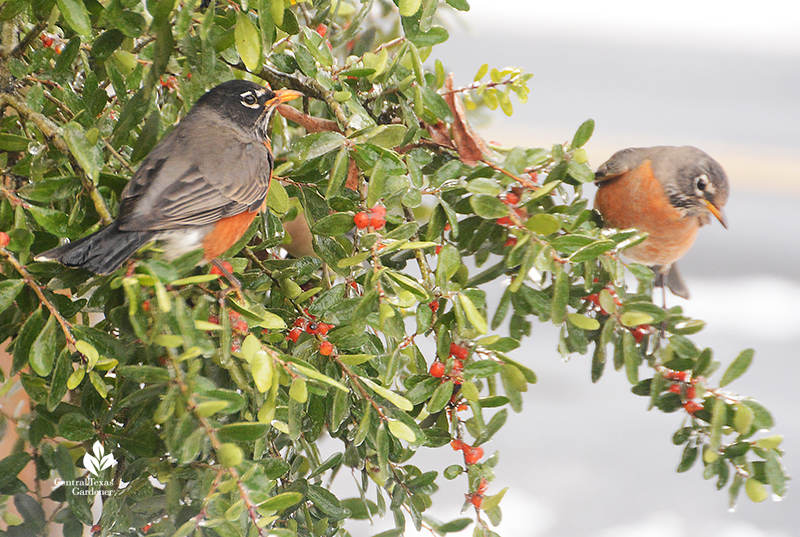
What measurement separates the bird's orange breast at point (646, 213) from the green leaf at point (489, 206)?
12.8 inches

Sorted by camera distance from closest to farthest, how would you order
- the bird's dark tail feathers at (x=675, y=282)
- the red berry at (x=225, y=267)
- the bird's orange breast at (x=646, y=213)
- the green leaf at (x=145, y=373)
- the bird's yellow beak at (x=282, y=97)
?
1. the green leaf at (x=145, y=373)
2. the red berry at (x=225, y=267)
3. the bird's yellow beak at (x=282, y=97)
4. the bird's orange breast at (x=646, y=213)
5. the bird's dark tail feathers at (x=675, y=282)

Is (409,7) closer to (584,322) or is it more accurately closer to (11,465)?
(584,322)

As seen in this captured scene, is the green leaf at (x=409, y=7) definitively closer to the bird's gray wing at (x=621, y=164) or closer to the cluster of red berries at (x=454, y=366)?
the cluster of red berries at (x=454, y=366)

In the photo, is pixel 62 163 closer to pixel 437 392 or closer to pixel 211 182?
pixel 211 182

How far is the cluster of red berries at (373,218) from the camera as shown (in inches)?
19.8

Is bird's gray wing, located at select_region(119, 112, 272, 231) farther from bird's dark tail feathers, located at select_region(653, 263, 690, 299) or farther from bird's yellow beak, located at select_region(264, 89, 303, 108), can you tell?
bird's dark tail feathers, located at select_region(653, 263, 690, 299)

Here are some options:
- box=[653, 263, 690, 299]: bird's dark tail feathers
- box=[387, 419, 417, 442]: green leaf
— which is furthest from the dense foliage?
box=[653, 263, 690, 299]: bird's dark tail feathers

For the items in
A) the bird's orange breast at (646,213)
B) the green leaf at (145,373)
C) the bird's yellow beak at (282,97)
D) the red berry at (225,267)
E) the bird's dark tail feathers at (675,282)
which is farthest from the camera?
the bird's dark tail feathers at (675,282)

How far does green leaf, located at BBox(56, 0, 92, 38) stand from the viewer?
435 millimetres

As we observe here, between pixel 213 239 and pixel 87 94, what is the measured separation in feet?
0.59

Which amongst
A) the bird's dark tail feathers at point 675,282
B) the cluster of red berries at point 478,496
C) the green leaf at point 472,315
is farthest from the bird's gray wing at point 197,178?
the bird's dark tail feathers at point 675,282

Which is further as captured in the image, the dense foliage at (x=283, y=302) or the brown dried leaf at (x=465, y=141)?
the brown dried leaf at (x=465, y=141)

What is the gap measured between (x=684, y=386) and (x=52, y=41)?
749 mm

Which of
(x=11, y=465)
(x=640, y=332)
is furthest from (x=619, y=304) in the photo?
(x=11, y=465)
